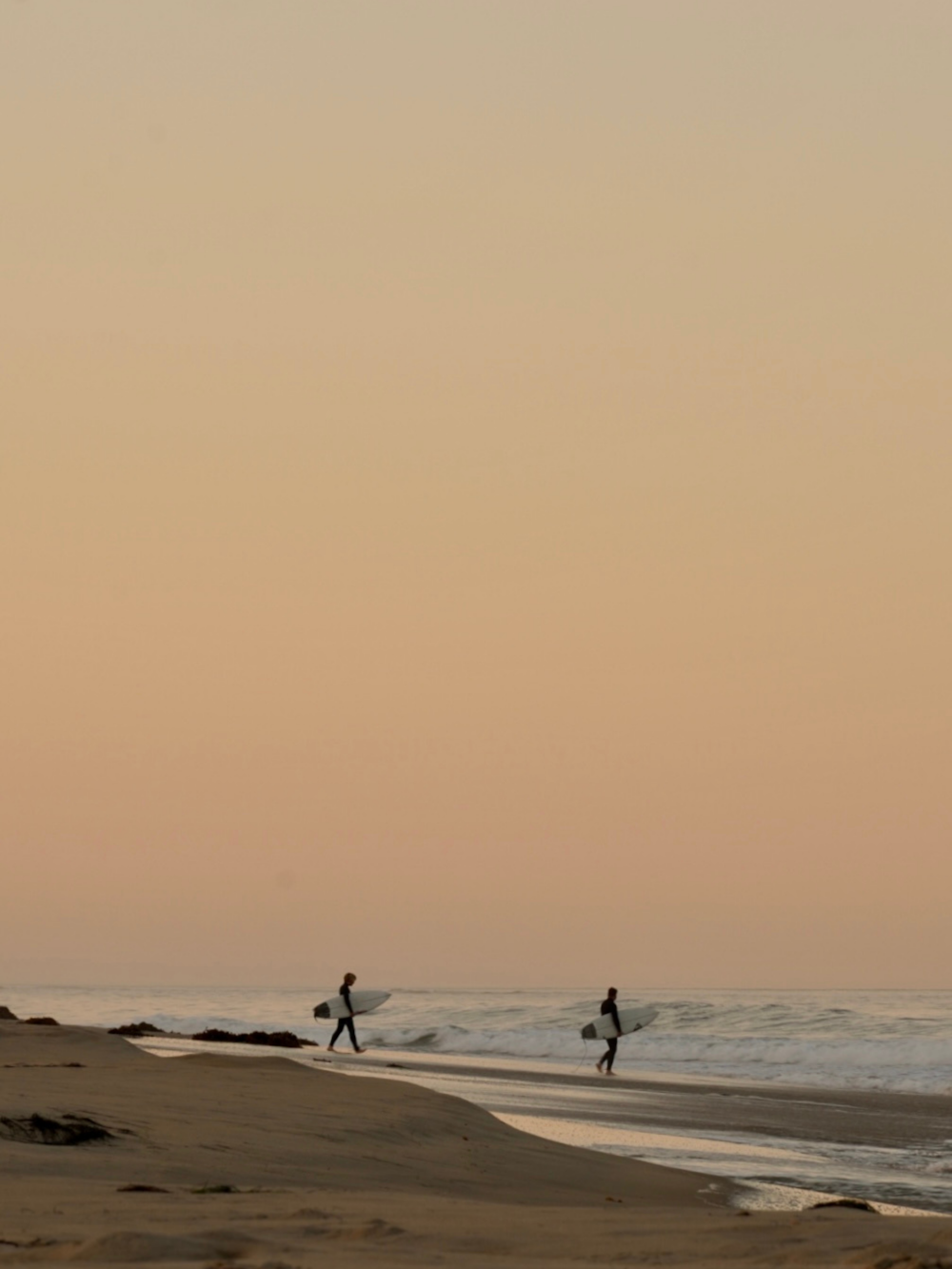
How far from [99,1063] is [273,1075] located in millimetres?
1756

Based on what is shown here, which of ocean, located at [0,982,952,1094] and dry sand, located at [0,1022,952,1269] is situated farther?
ocean, located at [0,982,952,1094]

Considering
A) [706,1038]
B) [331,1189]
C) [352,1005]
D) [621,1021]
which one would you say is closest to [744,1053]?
[706,1038]

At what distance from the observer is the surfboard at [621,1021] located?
30172 mm

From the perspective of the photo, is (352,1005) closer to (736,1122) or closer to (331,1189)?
(736,1122)

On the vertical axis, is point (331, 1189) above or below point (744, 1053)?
above

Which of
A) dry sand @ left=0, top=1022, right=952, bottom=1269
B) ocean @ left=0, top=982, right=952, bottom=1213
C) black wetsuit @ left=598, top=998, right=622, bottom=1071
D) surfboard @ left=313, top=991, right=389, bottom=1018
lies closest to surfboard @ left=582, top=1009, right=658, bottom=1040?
black wetsuit @ left=598, top=998, right=622, bottom=1071

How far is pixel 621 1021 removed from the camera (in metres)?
31.6

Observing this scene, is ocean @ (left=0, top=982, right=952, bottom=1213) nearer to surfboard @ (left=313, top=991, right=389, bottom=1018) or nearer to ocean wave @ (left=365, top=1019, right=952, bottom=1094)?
ocean wave @ (left=365, top=1019, right=952, bottom=1094)

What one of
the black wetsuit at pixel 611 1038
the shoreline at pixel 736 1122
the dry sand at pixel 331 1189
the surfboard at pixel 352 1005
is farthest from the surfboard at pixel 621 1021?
the dry sand at pixel 331 1189

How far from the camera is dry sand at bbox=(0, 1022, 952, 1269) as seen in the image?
5582 millimetres

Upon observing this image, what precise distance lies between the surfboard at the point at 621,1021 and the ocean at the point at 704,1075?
2.82 ft

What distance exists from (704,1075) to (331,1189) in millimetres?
22190

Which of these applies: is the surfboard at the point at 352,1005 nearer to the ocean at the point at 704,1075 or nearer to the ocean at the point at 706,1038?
the ocean at the point at 704,1075

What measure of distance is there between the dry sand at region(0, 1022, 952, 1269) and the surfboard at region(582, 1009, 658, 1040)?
55.1 ft
